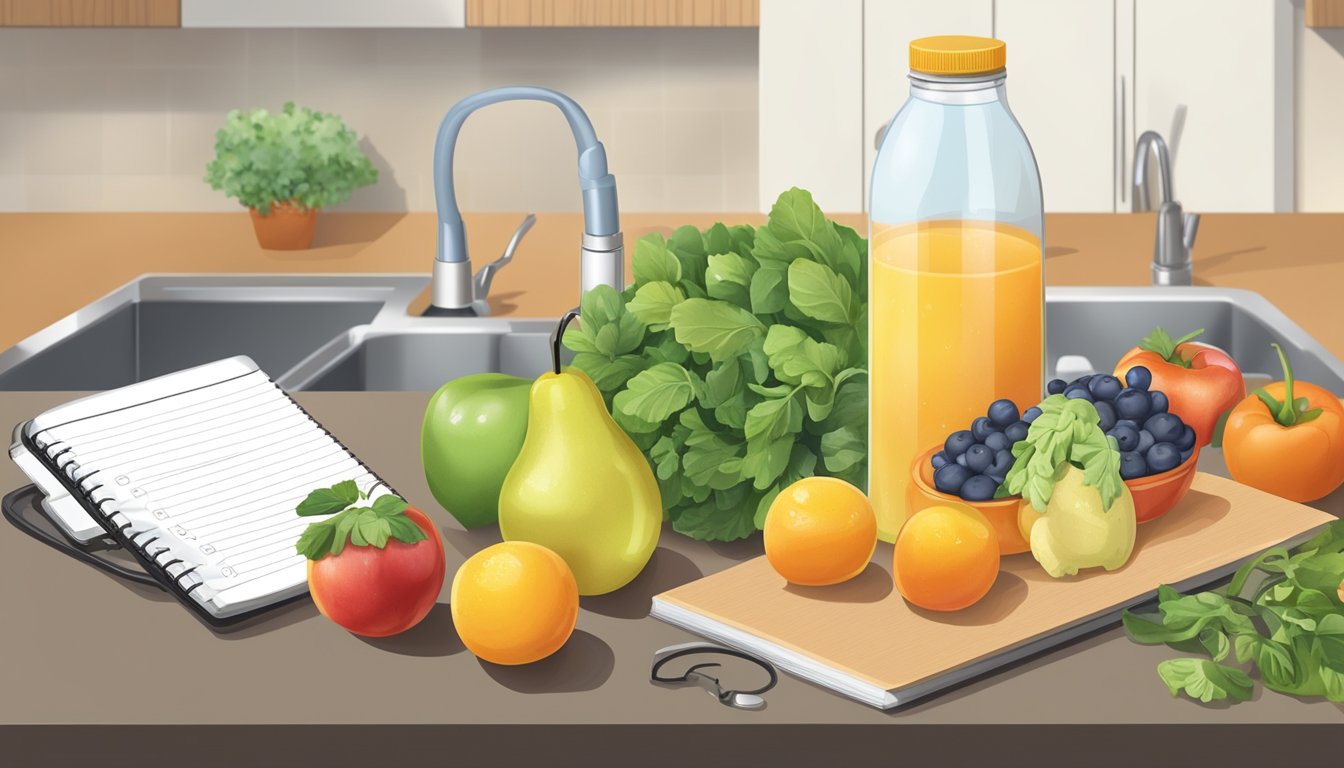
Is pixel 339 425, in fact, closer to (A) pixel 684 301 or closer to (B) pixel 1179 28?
(A) pixel 684 301

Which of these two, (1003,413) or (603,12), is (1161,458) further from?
(603,12)

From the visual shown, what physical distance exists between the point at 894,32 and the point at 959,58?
232 cm

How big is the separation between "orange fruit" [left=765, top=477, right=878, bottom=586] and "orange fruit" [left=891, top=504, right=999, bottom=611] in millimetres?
34

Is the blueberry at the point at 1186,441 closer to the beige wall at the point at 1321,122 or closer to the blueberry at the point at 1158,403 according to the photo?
the blueberry at the point at 1158,403

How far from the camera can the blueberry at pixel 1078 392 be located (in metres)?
0.94

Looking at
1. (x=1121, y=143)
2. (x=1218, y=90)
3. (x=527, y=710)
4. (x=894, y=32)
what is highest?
(x=894, y=32)

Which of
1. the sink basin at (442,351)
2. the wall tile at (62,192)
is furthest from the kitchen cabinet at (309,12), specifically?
the sink basin at (442,351)

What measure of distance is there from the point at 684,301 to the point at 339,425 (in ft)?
1.39

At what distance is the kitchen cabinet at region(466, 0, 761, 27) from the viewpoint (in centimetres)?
306

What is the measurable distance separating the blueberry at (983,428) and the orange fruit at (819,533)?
7 centimetres

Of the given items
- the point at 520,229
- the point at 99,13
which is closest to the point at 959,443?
the point at 520,229

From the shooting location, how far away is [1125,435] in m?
0.93

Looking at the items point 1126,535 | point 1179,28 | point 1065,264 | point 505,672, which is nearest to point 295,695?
point 505,672

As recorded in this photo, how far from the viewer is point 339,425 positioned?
1274 mm
